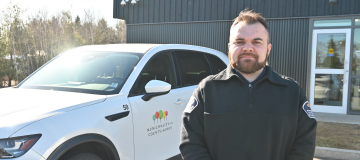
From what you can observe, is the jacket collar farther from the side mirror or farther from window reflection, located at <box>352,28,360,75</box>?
window reflection, located at <box>352,28,360,75</box>

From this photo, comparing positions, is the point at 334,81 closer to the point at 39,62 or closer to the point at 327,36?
the point at 327,36

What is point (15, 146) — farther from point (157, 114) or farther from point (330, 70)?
point (330, 70)

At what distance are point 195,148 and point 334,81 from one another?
8075 millimetres

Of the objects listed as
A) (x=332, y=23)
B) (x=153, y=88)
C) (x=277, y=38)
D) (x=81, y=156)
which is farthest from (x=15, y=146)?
(x=332, y=23)

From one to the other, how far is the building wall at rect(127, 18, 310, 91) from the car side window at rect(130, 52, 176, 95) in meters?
6.30

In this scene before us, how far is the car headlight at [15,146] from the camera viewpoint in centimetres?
206

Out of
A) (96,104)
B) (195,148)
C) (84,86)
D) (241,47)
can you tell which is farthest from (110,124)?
(241,47)

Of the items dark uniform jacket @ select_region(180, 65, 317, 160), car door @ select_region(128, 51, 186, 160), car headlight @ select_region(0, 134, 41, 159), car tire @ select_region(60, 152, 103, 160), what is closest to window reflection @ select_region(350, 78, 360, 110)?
car door @ select_region(128, 51, 186, 160)

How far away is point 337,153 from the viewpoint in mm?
4883

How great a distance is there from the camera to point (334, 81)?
27.9 ft

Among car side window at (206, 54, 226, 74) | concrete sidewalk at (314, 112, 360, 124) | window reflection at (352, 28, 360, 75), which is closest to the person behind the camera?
car side window at (206, 54, 226, 74)

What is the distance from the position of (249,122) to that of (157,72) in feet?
6.81

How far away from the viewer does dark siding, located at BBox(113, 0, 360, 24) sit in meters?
8.52

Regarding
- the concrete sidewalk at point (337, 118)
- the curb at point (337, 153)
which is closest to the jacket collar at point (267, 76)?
the curb at point (337, 153)
